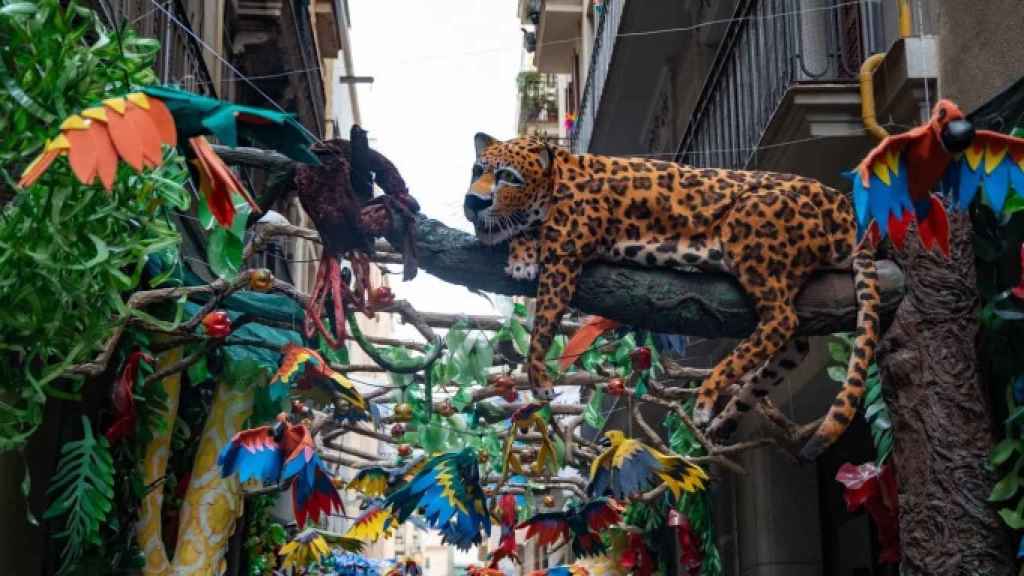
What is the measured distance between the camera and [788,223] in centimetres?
647

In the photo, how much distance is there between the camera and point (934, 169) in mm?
5676

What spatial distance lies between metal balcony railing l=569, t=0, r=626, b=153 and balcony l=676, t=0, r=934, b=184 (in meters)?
4.42

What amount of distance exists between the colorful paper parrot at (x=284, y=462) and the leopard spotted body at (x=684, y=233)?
3.60 metres

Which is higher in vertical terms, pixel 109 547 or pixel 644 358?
pixel 644 358

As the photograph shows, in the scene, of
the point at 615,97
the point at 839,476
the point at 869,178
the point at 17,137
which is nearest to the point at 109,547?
the point at 17,137

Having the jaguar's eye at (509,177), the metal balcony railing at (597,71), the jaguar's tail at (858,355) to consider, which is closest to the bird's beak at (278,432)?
the jaguar's eye at (509,177)

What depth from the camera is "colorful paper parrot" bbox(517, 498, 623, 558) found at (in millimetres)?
12367

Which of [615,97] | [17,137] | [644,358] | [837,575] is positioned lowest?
[837,575]

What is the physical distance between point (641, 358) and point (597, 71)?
9407mm

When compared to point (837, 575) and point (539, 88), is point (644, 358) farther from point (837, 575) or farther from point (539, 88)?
point (539, 88)

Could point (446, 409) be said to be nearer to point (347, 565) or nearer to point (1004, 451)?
point (347, 565)

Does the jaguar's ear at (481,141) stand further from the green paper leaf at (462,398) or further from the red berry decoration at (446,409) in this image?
the red berry decoration at (446,409)

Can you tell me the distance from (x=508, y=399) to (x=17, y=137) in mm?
7707

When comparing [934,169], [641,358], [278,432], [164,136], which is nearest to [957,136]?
[934,169]
